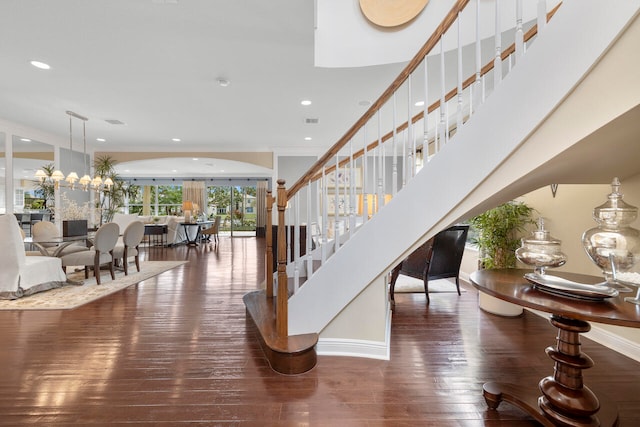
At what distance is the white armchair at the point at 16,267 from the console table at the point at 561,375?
5.00 m

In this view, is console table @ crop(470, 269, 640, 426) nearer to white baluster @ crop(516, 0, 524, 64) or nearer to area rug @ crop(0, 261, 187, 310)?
white baluster @ crop(516, 0, 524, 64)

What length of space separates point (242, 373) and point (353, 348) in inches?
33.4

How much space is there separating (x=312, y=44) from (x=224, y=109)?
2381 mm

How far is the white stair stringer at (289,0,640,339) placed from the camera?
3.88 feet

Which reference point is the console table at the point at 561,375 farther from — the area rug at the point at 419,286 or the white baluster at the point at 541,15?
the area rug at the point at 419,286

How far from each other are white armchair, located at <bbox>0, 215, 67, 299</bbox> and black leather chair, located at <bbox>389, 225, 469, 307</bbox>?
462cm

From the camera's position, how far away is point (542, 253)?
1588 millimetres

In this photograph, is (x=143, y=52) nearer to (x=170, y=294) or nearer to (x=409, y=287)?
(x=170, y=294)

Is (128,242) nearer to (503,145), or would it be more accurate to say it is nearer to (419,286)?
(419,286)

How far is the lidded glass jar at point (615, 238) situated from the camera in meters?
1.39

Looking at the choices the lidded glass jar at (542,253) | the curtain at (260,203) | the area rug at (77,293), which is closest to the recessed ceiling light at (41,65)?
the area rug at (77,293)

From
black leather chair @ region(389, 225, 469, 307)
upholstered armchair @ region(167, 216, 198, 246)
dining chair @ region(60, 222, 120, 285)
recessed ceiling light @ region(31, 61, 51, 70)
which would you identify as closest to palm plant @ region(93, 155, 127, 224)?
upholstered armchair @ region(167, 216, 198, 246)

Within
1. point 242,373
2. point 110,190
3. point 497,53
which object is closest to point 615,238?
point 497,53

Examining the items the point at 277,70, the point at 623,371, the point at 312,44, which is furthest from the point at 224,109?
the point at 623,371
